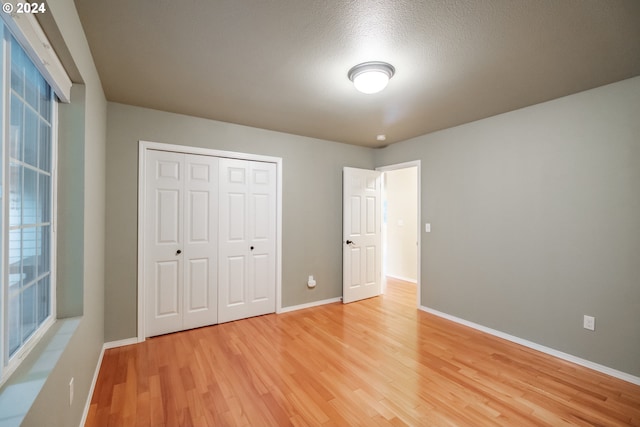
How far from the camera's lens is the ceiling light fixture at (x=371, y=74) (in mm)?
2072

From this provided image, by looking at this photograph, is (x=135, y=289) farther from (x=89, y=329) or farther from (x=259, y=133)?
(x=259, y=133)

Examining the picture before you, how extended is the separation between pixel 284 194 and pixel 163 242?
5.12 ft

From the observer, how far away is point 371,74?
2096mm

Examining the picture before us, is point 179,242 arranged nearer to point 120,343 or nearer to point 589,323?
point 120,343

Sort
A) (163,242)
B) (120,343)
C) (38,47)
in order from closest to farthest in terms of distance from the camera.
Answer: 1. (38,47)
2. (120,343)
3. (163,242)

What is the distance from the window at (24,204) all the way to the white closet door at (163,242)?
141 cm

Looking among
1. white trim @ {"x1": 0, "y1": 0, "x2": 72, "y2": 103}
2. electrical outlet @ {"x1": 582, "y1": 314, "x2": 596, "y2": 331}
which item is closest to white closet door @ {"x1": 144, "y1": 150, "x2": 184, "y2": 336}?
white trim @ {"x1": 0, "y1": 0, "x2": 72, "y2": 103}

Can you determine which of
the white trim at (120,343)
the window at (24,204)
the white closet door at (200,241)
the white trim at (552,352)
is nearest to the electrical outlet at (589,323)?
the white trim at (552,352)

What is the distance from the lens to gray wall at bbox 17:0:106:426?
1.36m

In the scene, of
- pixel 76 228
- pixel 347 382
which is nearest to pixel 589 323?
pixel 347 382

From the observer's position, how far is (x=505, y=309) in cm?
304

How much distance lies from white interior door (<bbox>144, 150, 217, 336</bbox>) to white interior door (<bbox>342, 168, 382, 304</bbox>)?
74.2 inches

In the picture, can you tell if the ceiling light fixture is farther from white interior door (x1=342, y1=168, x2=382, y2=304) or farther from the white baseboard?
the white baseboard

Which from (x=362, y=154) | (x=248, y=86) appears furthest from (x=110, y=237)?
(x=362, y=154)
